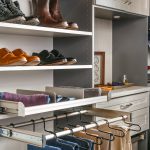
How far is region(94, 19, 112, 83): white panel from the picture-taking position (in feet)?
8.97

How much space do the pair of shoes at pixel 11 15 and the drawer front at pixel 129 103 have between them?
82 centimetres

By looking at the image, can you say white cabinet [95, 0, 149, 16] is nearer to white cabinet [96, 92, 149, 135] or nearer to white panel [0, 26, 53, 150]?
white panel [0, 26, 53, 150]

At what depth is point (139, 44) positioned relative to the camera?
8.88ft

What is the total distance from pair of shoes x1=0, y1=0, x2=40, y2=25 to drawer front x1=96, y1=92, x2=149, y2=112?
0.82m

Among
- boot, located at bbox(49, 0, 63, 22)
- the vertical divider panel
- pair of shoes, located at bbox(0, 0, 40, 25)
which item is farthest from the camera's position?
the vertical divider panel

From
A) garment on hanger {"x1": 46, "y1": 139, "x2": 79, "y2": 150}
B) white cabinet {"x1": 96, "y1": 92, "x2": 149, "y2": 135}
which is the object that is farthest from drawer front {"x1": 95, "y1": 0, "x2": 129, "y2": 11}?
garment on hanger {"x1": 46, "y1": 139, "x2": 79, "y2": 150}

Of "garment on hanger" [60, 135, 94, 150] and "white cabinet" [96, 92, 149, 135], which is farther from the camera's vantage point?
"white cabinet" [96, 92, 149, 135]

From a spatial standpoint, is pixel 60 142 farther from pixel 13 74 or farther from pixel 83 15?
pixel 83 15

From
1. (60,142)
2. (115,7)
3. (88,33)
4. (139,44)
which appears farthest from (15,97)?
(139,44)

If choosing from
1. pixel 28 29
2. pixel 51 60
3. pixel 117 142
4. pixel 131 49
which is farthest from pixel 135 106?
pixel 28 29

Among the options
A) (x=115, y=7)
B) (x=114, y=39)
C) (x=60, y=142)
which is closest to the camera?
(x=60, y=142)

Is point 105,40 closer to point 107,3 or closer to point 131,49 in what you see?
point 131,49

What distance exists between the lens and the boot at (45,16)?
189 centimetres

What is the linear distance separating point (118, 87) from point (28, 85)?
2.71ft
